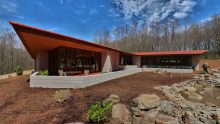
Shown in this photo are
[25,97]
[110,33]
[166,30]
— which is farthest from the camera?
[110,33]

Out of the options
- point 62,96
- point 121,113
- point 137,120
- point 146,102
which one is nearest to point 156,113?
point 146,102

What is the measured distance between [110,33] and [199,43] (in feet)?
85.2

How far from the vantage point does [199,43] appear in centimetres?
3469

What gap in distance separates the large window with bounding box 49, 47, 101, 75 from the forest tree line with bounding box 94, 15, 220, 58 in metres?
25.2

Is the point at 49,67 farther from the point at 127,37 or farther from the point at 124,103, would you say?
the point at 127,37

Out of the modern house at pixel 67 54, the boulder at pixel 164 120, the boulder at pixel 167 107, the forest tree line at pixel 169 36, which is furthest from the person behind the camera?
the forest tree line at pixel 169 36

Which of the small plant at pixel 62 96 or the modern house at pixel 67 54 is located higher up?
the modern house at pixel 67 54

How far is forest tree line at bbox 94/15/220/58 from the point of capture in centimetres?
3281

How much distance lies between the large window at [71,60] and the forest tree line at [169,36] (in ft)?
82.8

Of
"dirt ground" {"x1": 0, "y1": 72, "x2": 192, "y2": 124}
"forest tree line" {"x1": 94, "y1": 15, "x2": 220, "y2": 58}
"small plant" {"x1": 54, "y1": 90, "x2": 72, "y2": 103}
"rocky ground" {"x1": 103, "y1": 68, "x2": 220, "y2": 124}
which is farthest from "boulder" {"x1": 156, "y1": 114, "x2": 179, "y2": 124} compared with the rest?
"forest tree line" {"x1": 94, "y1": 15, "x2": 220, "y2": 58}

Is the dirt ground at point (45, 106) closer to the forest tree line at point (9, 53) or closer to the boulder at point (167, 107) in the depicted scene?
the boulder at point (167, 107)

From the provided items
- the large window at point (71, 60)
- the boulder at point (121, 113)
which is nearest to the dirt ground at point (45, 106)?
the boulder at point (121, 113)

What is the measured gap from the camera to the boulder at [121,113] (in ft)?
17.0

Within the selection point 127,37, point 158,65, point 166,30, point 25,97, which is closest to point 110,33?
point 127,37
